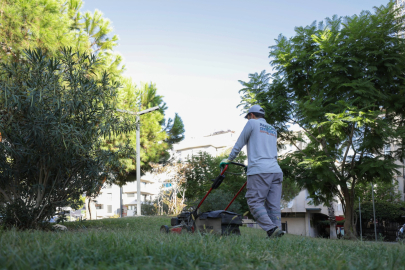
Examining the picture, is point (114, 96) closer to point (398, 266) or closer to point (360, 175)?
point (398, 266)

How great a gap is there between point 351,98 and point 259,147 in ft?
27.7

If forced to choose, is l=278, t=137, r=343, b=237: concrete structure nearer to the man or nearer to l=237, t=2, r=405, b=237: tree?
l=237, t=2, r=405, b=237: tree

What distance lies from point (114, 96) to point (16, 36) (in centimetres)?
720

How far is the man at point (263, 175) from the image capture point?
202 inches

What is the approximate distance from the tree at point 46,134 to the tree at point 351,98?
290 inches

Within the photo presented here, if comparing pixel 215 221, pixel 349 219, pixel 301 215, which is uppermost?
pixel 215 221

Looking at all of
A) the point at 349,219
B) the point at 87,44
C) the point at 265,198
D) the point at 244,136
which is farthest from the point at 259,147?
the point at 87,44

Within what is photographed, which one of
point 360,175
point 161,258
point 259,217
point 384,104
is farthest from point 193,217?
point 384,104

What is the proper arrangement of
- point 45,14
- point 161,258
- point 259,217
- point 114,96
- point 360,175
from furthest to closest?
point 45,14, point 360,175, point 114,96, point 259,217, point 161,258

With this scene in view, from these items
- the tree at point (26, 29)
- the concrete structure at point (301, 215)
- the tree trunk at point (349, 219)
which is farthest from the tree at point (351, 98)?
the concrete structure at point (301, 215)

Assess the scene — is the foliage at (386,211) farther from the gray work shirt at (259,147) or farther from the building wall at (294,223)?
the gray work shirt at (259,147)

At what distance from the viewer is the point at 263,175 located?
523 centimetres

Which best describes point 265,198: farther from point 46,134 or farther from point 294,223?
point 294,223

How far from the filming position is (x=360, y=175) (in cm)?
1255
